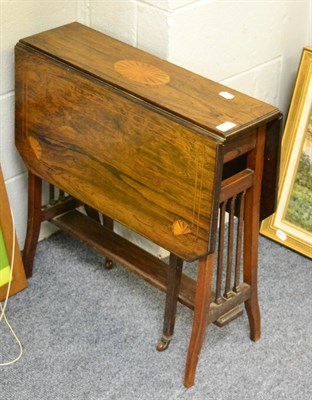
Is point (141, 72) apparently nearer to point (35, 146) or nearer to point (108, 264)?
point (35, 146)

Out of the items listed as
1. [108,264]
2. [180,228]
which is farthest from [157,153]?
[108,264]

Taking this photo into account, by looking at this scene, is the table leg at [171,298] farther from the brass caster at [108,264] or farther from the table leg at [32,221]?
the table leg at [32,221]

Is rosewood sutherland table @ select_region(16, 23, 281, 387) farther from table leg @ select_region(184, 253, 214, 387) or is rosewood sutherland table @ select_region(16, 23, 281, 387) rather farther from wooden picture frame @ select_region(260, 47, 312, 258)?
wooden picture frame @ select_region(260, 47, 312, 258)

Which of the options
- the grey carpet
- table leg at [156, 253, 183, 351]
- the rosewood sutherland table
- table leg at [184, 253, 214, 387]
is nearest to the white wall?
the rosewood sutherland table

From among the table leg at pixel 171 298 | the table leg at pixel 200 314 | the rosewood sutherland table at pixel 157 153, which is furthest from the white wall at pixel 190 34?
the table leg at pixel 200 314

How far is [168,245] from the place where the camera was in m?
2.32

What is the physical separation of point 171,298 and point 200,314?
15cm

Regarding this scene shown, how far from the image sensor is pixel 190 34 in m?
2.61

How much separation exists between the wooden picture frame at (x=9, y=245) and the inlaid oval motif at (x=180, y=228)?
26.8 inches

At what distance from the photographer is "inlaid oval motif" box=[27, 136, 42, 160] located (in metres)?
2.60

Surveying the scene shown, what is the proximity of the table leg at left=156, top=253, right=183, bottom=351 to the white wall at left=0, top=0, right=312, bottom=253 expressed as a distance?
17.8 inches

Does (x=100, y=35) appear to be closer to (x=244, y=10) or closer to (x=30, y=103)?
(x=30, y=103)

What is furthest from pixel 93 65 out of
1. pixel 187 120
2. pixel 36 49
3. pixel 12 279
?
pixel 12 279

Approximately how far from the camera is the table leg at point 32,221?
2.73 metres
